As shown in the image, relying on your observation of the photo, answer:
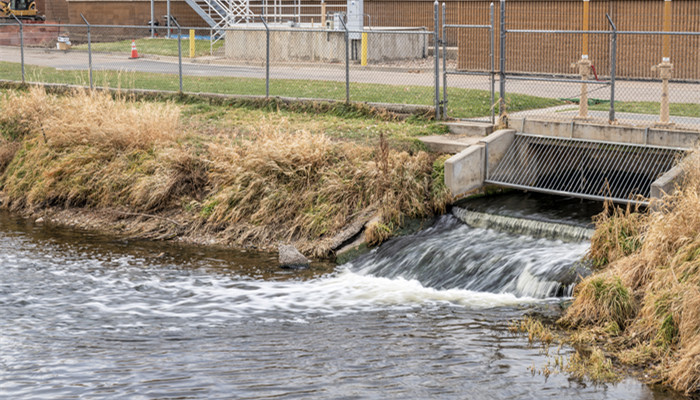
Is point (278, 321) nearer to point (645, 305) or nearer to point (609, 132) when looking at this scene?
point (645, 305)

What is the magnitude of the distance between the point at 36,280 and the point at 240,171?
12.5 ft

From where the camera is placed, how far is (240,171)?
14.5 m

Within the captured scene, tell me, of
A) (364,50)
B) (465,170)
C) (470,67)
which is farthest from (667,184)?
(364,50)

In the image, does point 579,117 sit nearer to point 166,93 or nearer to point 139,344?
point 139,344

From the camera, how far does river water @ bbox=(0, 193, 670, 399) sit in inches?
326

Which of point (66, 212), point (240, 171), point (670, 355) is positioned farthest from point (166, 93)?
point (670, 355)

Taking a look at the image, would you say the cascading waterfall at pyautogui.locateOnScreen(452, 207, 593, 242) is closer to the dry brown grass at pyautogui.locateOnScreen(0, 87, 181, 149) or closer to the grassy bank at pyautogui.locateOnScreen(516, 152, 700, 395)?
the grassy bank at pyautogui.locateOnScreen(516, 152, 700, 395)

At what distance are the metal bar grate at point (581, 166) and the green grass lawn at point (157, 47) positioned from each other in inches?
852

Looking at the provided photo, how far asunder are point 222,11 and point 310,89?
66.5ft

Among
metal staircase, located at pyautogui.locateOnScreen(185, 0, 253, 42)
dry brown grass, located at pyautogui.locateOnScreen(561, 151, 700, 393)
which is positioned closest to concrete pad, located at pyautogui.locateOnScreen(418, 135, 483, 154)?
dry brown grass, located at pyautogui.locateOnScreen(561, 151, 700, 393)

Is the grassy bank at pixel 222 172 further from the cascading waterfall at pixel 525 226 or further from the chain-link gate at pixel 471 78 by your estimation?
the chain-link gate at pixel 471 78

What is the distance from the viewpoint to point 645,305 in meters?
9.31

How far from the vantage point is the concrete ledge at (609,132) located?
43.7 feet

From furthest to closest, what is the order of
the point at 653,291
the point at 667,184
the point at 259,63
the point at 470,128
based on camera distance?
the point at 259,63, the point at 470,128, the point at 667,184, the point at 653,291
